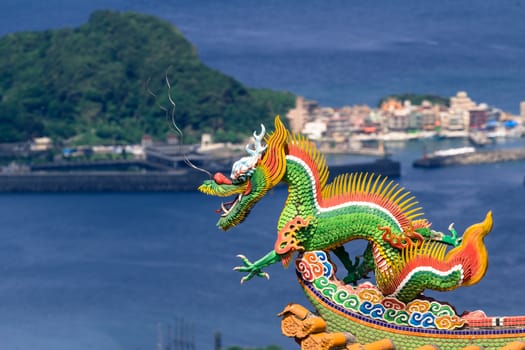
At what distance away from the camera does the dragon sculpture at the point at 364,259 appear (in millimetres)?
33656

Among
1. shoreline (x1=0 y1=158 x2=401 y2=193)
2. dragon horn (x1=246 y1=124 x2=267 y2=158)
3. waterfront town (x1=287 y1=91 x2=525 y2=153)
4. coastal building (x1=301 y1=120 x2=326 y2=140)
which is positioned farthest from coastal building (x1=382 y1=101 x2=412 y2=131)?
dragon horn (x1=246 y1=124 x2=267 y2=158)

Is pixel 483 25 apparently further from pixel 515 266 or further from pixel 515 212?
pixel 515 266

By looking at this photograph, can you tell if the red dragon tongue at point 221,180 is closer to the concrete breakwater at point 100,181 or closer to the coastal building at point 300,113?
the concrete breakwater at point 100,181

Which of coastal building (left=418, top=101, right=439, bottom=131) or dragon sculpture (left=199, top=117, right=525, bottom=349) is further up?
coastal building (left=418, top=101, right=439, bottom=131)

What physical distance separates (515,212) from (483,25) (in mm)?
73317

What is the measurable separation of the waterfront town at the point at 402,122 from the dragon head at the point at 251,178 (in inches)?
4317

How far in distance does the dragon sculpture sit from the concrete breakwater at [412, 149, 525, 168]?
96.5m

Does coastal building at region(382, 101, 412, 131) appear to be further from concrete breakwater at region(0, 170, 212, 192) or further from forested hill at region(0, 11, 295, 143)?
concrete breakwater at region(0, 170, 212, 192)

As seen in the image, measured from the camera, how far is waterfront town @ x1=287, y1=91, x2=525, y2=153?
14700 centimetres

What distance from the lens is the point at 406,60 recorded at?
557 feet

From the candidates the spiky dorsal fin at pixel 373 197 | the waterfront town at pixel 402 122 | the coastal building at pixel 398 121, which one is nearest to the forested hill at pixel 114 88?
the waterfront town at pixel 402 122

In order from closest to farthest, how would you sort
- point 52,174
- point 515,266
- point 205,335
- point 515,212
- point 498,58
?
point 205,335, point 515,266, point 515,212, point 52,174, point 498,58

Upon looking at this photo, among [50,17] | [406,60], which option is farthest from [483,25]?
[50,17]

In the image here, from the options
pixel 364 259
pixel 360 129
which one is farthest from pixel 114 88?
pixel 364 259
